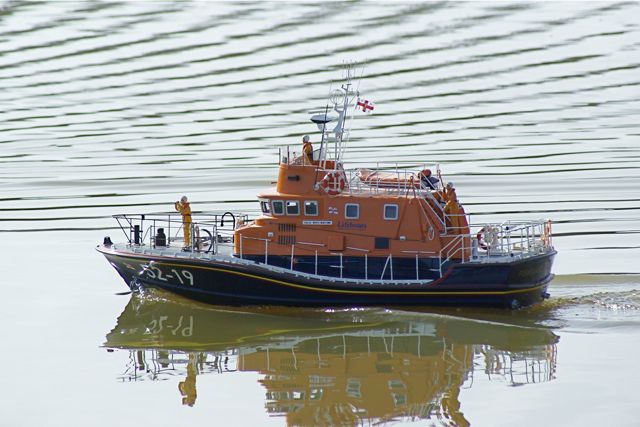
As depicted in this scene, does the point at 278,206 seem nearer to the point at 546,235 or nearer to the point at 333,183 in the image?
the point at 333,183

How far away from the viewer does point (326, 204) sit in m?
26.2

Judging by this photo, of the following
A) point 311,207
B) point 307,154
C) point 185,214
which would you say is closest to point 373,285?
point 311,207

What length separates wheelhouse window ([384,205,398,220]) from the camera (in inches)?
1030

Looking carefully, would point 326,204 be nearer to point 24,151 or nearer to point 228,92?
point 24,151

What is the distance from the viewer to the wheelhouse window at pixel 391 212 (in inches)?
1030

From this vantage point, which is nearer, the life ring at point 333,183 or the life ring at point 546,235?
the life ring at point 333,183

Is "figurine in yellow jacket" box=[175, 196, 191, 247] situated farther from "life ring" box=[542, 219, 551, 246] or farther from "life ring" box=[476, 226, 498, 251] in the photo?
"life ring" box=[542, 219, 551, 246]

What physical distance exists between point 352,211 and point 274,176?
13.6m

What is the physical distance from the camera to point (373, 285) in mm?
25891

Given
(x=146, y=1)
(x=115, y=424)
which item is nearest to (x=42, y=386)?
(x=115, y=424)

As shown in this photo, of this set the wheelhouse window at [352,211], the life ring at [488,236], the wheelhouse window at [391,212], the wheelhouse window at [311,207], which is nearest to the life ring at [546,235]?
the life ring at [488,236]

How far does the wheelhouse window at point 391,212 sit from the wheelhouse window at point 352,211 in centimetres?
62

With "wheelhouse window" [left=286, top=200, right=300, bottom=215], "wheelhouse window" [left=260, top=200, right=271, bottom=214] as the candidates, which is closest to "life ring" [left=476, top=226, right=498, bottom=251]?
"wheelhouse window" [left=286, top=200, right=300, bottom=215]

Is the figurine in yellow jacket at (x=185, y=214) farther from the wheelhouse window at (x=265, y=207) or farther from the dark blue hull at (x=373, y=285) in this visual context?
the wheelhouse window at (x=265, y=207)
